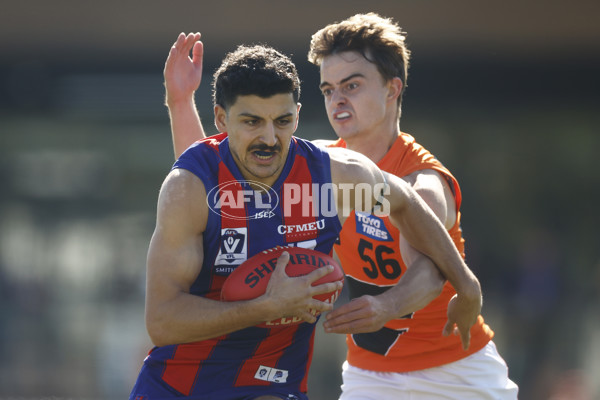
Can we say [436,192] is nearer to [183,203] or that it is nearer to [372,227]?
[372,227]

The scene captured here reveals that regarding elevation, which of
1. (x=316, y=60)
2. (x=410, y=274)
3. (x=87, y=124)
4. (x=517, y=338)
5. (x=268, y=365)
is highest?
(x=87, y=124)

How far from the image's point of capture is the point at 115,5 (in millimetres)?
13227

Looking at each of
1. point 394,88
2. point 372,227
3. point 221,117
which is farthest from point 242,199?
point 394,88

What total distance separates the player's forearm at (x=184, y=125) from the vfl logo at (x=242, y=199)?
1.31 metres

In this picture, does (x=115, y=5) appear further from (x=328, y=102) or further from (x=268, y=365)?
(x=268, y=365)

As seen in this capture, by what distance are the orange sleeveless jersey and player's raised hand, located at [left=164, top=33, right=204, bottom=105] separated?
1.37 meters

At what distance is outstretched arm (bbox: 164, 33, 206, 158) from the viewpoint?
188 inches

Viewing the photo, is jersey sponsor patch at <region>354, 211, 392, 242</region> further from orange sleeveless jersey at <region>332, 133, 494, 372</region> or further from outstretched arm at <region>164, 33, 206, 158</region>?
outstretched arm at <region>164, 33, 206, 158</region>

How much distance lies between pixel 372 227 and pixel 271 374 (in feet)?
3.85

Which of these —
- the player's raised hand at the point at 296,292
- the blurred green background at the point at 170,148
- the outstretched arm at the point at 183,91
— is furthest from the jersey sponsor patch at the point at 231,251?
the blurred green background at the point at 170,148

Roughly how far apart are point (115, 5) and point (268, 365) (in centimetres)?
1092

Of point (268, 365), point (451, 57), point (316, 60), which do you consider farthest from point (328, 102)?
point (451, 57)

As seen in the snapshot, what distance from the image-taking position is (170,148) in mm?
15633

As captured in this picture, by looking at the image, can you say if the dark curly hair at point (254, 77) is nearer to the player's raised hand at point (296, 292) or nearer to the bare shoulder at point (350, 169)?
the bare shoulder at point (350, 169)
